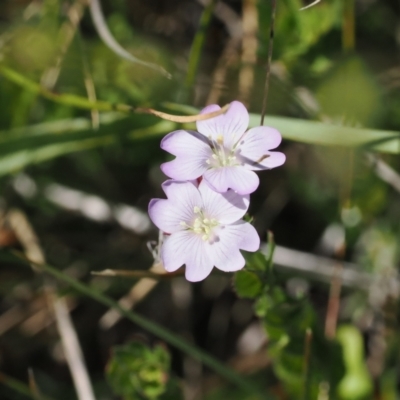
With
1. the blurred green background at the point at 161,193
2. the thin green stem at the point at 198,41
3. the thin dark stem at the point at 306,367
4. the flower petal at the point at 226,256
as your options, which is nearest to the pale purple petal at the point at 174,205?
the flower petal at the point at 226,256

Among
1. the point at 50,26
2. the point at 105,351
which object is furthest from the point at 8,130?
the point at 105,351

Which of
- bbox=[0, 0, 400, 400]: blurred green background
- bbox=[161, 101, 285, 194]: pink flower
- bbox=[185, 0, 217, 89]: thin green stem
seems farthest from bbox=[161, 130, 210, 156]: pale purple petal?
bbox=[185, 0, 217, 89]: thin green stem

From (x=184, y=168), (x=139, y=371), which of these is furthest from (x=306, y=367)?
(x=184, y=168)

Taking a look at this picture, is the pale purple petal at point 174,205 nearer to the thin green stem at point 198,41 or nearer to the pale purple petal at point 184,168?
the pale purple petal at point 184,168

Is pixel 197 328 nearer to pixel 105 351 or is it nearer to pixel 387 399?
pixel 105 351

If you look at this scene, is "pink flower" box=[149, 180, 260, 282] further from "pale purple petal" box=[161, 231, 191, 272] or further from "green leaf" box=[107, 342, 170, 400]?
"green leaf" box=[107, 342, 170, 400]

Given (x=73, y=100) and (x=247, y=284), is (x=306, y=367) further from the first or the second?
(x=73, y=100)
